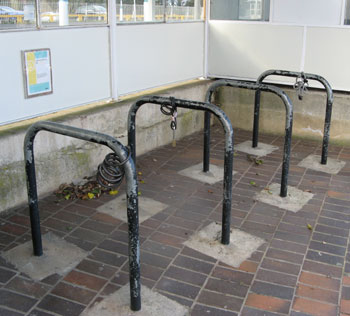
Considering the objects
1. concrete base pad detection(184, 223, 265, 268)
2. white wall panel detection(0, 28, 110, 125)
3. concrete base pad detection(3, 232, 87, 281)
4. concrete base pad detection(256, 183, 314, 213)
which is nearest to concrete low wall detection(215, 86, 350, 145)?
concrete base pad detection(256, 183, 314, 213)

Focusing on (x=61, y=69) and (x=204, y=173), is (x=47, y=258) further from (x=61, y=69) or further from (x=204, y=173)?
(x=204, y=173)

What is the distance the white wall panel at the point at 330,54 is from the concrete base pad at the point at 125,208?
3.66 metres

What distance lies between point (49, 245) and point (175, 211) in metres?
1.37

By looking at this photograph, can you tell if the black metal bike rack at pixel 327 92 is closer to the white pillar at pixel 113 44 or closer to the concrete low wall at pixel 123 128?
the concrete low wall at pixel 123 128

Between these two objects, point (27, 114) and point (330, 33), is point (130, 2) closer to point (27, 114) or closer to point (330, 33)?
point (27, 114)

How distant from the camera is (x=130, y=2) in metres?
6.21

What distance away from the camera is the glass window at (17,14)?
4602mm

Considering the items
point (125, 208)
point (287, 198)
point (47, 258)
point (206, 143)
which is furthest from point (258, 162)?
point (47, 258)

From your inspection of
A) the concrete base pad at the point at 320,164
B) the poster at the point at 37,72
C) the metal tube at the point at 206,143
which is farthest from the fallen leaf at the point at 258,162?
the poster at the point at 37,72

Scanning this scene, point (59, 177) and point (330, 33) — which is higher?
point (330, 33)

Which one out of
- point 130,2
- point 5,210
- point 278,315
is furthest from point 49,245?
point 130,2

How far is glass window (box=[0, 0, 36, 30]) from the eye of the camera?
4602 mm

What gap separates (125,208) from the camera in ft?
16.3

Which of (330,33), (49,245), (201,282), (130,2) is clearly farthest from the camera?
(330,33)
